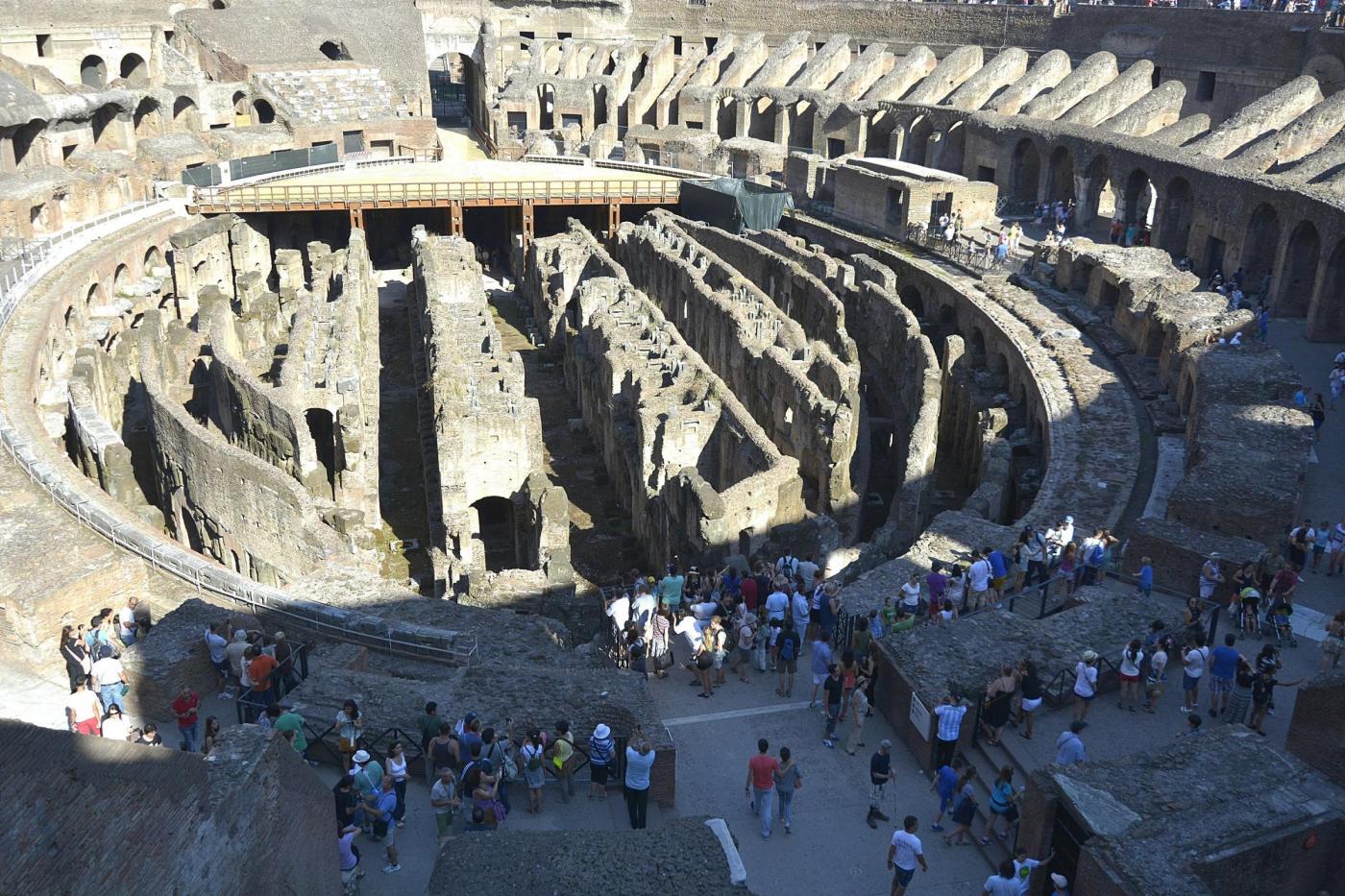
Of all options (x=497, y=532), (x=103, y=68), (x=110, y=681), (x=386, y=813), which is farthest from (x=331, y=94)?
(x=386, y=813)

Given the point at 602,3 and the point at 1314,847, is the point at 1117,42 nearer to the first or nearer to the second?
the point at 602,3

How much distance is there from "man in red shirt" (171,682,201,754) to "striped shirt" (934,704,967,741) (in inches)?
282

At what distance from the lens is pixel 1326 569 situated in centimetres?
1631

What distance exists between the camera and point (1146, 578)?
15.3 m

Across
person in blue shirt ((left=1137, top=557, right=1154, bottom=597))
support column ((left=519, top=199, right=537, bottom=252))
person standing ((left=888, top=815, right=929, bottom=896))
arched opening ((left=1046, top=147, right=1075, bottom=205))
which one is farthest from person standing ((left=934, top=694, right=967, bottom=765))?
support column ((left=519, top=199, right=537, bottom=252))

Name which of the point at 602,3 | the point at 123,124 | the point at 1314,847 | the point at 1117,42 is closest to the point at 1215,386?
the point at 1314,847

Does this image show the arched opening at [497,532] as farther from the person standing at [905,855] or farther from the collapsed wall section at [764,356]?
the person standing at [905,855]

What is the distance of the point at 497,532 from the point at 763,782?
13.2 metres

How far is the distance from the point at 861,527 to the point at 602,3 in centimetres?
4114

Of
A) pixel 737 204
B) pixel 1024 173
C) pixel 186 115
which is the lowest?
pixel 737 204

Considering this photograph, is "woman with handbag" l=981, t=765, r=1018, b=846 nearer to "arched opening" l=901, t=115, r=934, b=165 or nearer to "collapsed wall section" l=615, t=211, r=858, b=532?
"collapsed wall section" l=615, t=211, r=858, b=532

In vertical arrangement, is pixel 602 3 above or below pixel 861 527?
above

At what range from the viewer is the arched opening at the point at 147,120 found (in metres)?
44.9

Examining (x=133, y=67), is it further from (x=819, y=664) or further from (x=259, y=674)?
(x=819, y=664)
